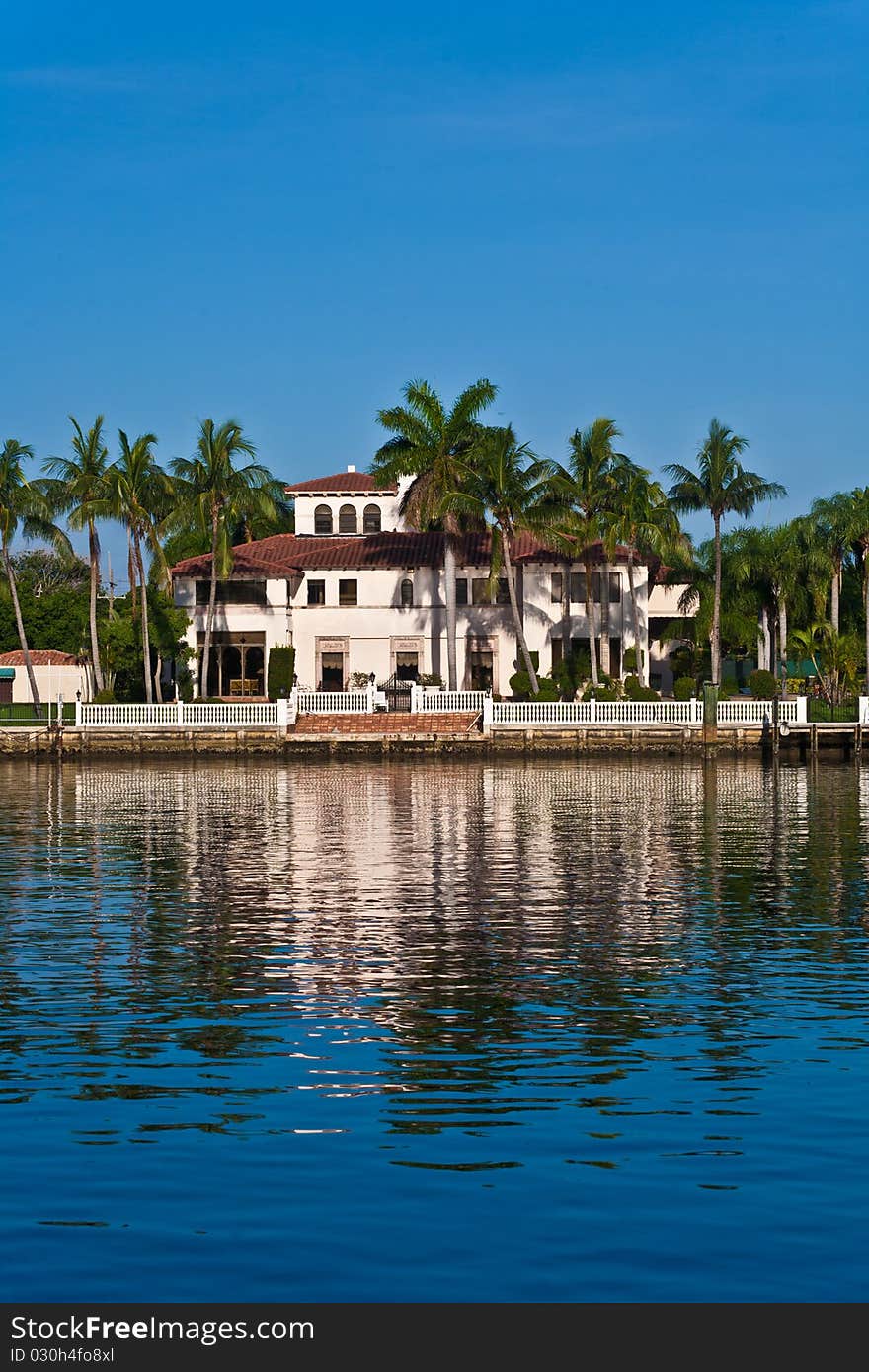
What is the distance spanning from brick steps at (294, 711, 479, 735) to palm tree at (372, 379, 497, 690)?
991 centimetres

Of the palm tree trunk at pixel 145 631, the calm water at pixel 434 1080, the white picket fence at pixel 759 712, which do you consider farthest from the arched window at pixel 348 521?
the calm water at pixel 434 1080

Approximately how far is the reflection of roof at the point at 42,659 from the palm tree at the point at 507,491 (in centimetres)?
2713

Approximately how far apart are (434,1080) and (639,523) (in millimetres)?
68040

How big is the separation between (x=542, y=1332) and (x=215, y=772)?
52.0 metres

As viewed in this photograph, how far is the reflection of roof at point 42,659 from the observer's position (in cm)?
9200

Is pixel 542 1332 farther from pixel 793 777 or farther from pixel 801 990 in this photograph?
pixel 793 777

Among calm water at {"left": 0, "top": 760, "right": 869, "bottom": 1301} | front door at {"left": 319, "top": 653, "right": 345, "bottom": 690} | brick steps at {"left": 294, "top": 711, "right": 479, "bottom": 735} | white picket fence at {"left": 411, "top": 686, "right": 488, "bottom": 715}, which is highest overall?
front door at {"left": 319, "top": 653, "right": 345, "bottom": 690}

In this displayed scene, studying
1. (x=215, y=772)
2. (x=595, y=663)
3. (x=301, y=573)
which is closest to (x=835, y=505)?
(x=595, y=663)

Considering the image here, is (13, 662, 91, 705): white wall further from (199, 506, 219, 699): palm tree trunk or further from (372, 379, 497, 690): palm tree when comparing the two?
(372, 379, 497, 690): palm tree

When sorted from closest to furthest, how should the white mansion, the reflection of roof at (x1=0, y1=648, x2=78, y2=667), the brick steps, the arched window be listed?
the brick steps < the white mansion < the reflection of roof at (x1=0, y1=648, x2=78, y2=667) < the arched window

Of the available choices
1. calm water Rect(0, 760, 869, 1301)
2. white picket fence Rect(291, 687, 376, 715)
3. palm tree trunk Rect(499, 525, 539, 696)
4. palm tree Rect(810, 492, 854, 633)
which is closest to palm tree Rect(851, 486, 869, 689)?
palm tree Rect(810, 492, 854, 633)

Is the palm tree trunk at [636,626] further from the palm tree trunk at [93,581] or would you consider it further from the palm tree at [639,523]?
the palm tree trunk at [93,581]

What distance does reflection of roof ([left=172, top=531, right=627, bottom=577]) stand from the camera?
282ft

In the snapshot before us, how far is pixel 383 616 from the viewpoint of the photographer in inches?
3420
